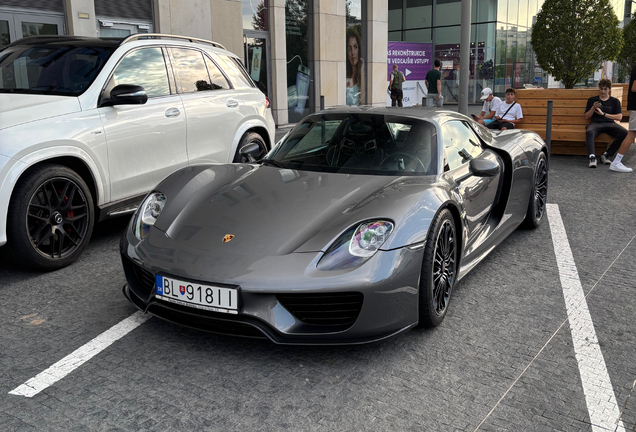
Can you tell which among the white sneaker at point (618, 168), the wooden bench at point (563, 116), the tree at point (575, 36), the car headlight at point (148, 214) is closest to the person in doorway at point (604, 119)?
the wooden bench at point (563, 116)

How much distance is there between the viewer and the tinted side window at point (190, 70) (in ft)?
20.2

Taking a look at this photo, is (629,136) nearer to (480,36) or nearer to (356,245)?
(356,245)

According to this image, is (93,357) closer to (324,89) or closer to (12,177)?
(12,177)

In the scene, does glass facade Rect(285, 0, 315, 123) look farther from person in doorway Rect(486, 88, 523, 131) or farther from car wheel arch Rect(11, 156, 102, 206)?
car wheel arch Rect(11, 156, 102, 206)

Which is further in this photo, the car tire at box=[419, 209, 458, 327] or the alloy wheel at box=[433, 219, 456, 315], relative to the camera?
the alloy wheel at box=[433, 219, 456, 315]

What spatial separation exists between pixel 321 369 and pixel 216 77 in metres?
4.35

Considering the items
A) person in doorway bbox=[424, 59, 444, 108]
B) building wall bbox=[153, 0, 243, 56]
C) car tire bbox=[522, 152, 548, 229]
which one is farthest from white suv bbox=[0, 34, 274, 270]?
person in doorway bbox=[424, 59, 444, 108]

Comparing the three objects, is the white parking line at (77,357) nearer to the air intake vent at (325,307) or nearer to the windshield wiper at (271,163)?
the air intake vent at (325,307)

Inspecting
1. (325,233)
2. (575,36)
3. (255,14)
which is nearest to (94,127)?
(325,233)

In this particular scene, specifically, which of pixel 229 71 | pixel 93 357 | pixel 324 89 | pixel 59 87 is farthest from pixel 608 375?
pixel 324 89

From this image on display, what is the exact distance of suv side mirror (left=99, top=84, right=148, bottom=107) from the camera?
5.05m

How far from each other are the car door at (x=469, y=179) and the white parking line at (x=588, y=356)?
0.76m

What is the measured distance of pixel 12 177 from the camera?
170 inches

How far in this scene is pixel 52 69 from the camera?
5.36 meters
